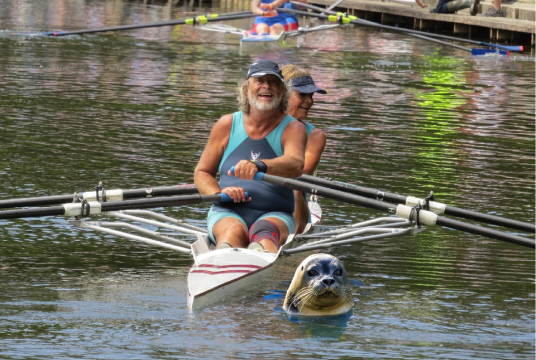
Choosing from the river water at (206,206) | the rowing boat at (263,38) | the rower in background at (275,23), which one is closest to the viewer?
the river water at (206,206)

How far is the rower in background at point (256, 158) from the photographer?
6.88m

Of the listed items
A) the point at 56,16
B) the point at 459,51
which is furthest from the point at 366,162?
the point at 56,16

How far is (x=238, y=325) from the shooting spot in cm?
596

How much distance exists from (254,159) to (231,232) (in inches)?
21.4

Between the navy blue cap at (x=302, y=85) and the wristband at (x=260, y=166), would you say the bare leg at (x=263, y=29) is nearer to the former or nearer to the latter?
the navy blue cap at (x=302, y=85)

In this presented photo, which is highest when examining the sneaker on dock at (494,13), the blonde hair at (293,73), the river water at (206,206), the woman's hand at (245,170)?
the sneaker on dock at (494,13)

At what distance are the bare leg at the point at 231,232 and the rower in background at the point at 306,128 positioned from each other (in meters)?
0.76

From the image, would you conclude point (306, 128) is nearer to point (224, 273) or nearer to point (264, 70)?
point (264, 70)

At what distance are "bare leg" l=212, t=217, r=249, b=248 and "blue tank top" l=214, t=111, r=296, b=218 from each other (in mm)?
154

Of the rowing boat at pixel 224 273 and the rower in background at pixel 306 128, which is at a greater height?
the rower in background at pixel 306 128

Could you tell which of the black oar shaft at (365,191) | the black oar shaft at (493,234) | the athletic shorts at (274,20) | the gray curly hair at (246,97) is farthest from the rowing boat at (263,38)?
the black oar shaft at (493,234)

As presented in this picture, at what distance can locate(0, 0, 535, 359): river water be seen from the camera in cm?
586

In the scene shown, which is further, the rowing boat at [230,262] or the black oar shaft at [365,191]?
the black oar shaft at [365,191]

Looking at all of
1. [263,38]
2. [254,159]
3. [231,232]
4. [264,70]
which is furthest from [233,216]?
[263,38]
